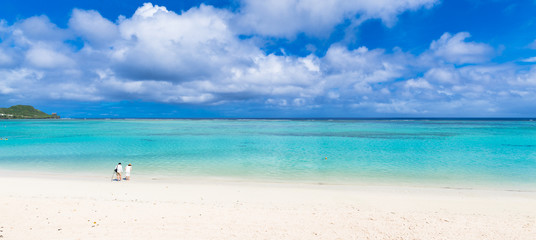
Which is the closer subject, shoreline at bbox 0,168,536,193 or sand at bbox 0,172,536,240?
sand at bbox 0,172,536,240

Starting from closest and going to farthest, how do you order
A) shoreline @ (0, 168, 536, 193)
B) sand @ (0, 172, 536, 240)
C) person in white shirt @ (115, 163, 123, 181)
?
sand @ (0, 172, 536, 240), shoreline @ (0, 168, 536, 193), person in white shirt @ (115, 163, 123, 181)

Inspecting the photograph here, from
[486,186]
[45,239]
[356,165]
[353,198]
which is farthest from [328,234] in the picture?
[356,165]

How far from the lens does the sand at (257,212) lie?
818 centimetres

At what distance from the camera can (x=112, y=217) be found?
9.30 meters

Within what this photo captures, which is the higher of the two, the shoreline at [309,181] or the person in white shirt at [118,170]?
the person in white shirt at [118,170]

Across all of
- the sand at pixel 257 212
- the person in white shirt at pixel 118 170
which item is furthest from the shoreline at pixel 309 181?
the sand at pixel 257 212

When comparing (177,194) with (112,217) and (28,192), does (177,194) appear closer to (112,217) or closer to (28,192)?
(112,217)

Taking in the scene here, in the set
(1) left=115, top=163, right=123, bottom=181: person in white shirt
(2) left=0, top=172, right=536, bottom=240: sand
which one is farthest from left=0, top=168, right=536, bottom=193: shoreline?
(2) left=0, top=172, right=536, bottom=240: sand

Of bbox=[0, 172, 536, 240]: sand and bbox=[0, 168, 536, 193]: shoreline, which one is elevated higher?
bbox=[0, 172, 536, 240]: sand

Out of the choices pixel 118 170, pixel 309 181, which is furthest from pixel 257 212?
pixel 118 170

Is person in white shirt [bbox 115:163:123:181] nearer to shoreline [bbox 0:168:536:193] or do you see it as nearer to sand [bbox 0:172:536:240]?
shoreline [bbox 0:168:536:193]

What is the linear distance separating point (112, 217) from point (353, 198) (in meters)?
9.74

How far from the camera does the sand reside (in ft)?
26.8

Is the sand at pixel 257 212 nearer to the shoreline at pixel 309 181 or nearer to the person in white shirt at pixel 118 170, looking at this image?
the shoreline at pixel 309 181
